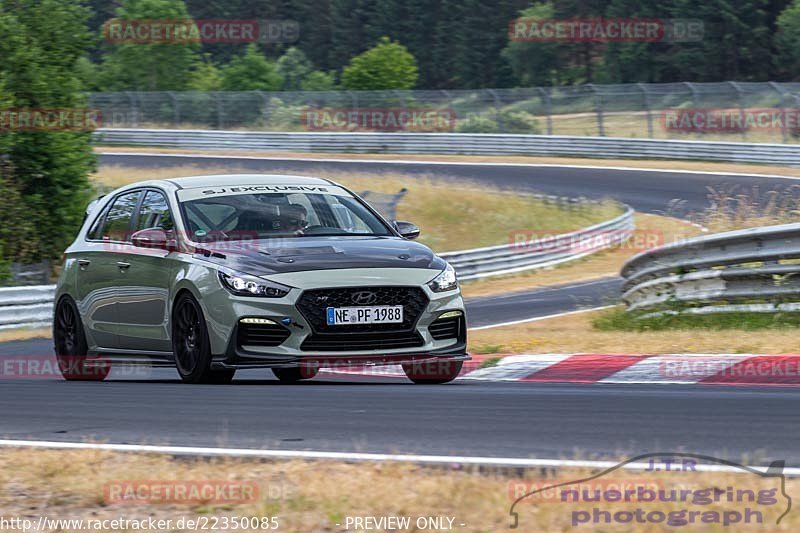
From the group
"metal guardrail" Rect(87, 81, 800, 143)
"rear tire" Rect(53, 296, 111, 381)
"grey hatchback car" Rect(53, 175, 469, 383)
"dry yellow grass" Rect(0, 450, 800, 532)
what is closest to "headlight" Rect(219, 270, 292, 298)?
"grey hatchback car" Rect(53, 175, 469, 383)

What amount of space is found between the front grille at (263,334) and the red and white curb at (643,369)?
218 cm

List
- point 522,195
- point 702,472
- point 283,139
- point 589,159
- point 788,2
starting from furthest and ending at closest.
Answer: point 788,2, point 283,139, point 589,159, point 522,195, point 702,472

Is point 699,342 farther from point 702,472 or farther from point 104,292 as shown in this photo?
point 702,472

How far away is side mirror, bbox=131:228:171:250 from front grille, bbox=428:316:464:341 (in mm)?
2064

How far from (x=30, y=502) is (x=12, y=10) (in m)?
24.5

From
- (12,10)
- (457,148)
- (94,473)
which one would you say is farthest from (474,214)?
(94,473)

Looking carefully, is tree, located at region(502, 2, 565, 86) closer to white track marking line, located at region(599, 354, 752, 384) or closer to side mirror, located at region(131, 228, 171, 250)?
white track marking line, located at region(599, 354, 752, 384)

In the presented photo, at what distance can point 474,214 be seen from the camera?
34562mm

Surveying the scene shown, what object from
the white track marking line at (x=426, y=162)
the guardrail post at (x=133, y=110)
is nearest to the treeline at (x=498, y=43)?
the guardrail post at (x=133, y=110)

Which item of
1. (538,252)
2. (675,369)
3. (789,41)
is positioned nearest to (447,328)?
(675,369)

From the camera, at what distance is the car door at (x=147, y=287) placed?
31.7ft

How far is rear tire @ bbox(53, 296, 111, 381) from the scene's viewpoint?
1098 cm

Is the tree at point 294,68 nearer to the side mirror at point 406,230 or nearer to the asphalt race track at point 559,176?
the asphalt race track at point 559,176

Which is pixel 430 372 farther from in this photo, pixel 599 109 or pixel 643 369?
pixel 599 109
